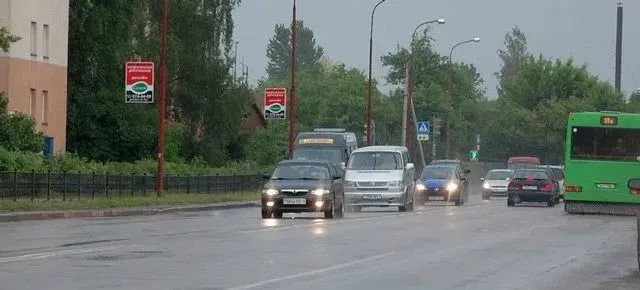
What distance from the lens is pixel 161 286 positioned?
15883mm

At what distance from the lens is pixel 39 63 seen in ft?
215

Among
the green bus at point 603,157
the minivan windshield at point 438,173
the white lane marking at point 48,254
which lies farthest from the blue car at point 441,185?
the white lane marking at point 48,254

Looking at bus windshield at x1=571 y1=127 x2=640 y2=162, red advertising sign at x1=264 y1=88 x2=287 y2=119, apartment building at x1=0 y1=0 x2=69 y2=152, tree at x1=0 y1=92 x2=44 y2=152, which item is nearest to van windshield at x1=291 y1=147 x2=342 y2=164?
red advertising sign at x1=264 y1=88 x2=287 y2=119

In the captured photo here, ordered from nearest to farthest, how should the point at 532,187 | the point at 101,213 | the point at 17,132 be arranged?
the point at 101,213 → the point at 532,187 → the point at 17,132

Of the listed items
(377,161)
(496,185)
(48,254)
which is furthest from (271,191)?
(496,185)

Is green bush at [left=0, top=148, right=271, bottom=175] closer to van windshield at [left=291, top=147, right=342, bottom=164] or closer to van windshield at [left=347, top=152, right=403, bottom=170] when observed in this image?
van windshield at [left=291, top=147, right=342, bottom=164]

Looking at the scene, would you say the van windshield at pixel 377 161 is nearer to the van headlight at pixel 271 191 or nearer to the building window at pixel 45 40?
the van headlight at pixel 271 191

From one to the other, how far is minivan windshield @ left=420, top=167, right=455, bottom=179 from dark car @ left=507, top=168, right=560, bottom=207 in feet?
7.92

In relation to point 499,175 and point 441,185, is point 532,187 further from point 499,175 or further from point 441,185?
point 499,175

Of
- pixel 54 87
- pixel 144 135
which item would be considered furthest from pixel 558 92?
pixel 54 87

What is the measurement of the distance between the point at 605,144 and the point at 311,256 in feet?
76.9

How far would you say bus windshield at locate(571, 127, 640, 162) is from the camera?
43.0m

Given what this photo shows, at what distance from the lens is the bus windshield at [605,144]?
43.0m

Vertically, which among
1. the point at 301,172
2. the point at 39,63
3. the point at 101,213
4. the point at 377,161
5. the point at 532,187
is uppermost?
the point at 39,63
